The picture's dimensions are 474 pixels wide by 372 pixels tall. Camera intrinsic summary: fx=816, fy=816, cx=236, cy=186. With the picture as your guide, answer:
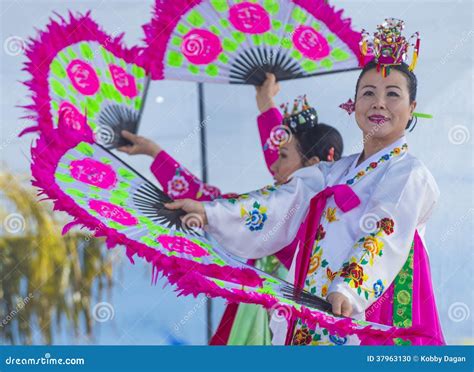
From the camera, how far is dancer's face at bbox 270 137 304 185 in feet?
10.4

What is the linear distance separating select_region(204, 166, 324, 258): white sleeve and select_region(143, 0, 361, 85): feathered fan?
1.86 feet

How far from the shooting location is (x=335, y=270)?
2457mm

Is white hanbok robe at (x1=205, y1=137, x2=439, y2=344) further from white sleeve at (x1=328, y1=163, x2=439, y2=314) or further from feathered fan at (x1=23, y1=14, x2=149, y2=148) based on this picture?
feathered fan at (x1=23, y1=14, x2=149, y2=148)

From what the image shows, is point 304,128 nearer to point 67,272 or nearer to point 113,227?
point 113,227

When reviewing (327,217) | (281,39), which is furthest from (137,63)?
(327,217)

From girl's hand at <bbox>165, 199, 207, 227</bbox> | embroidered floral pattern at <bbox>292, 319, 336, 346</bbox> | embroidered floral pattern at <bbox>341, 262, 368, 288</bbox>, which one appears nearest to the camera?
embroidered floral pattern at <bbox>341, 262, 368, 288</bbox>

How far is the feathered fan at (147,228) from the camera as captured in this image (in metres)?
2.21

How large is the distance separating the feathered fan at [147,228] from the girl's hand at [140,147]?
41 cm

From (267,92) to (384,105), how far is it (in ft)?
2.41

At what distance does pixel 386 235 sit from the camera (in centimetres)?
238

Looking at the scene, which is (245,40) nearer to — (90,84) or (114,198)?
(90,84)

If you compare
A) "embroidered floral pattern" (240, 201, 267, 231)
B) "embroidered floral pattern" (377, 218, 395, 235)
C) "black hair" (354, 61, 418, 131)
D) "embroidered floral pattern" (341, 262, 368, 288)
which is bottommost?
"embroidered floral pattern" (341, 262, 368, 288)

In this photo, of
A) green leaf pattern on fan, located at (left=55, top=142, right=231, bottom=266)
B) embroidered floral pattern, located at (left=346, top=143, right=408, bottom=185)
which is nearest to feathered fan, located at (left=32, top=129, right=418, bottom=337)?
green leaf pattern on fan, located at (left=55, top=142, right=231, bottom=266)

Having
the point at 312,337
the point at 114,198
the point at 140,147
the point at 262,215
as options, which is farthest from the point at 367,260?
the point at 140,147
